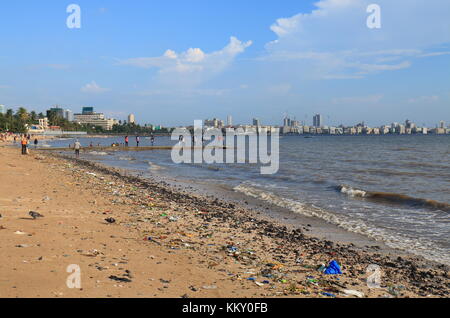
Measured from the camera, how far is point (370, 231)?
11.1 m

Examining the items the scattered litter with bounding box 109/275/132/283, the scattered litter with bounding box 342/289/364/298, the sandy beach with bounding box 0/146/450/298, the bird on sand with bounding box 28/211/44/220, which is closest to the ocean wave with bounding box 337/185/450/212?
the sandy beach with bounding box 0/146/450/298

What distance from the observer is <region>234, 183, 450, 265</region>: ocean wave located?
9094 mm

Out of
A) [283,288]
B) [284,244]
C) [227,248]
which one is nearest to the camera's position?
[283,288]

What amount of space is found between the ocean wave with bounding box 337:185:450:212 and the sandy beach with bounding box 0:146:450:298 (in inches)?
285

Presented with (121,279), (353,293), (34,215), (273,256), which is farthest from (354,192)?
(121,279)

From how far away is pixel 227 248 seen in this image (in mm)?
8062

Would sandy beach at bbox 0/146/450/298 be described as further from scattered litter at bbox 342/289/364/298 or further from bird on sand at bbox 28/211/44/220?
bird on sand at bbox 28/211/44/220

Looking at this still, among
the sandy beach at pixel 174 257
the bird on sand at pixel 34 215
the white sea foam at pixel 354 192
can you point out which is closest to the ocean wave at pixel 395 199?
the white sea foam at pixel 354 192

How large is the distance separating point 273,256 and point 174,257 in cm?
206

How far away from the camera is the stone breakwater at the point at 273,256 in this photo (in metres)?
6.09

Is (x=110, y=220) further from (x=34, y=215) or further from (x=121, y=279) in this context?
(x=121, y=279)
